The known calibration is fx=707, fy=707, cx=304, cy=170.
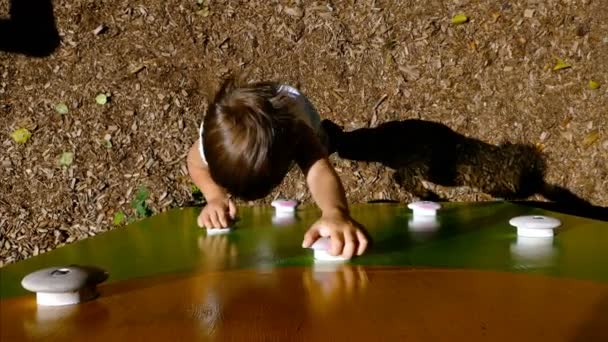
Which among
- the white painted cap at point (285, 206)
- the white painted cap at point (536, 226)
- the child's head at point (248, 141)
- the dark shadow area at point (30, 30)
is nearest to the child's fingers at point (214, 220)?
the child's head at point (248, 141)

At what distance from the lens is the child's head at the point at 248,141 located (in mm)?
1722

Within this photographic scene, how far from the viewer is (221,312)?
1.25 meters

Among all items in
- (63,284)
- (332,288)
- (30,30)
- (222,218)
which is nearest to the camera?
(63,284)

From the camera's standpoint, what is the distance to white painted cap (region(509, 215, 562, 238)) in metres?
1.70

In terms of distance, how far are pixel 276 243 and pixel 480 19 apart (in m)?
1.59

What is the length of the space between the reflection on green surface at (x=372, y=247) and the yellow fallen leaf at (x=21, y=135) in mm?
1036

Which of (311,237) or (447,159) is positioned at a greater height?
(447,159)

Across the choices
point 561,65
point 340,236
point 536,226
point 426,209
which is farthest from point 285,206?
point 561,65

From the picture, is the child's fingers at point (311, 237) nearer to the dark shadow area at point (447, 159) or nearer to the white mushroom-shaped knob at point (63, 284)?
the white mushroom-shaped knob at point (63, 284)

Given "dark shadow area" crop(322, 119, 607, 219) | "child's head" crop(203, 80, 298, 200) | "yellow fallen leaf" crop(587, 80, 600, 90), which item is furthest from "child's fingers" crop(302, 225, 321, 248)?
"yellow fallen leaf" crop(587, 80, 600, 90)

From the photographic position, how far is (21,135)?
2850 mm

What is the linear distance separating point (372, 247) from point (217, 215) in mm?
502

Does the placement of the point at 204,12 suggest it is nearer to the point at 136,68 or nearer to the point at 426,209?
the point at 136,68

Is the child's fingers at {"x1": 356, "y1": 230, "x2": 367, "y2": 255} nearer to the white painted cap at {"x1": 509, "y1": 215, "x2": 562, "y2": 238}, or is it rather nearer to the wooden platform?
the wooden platform
